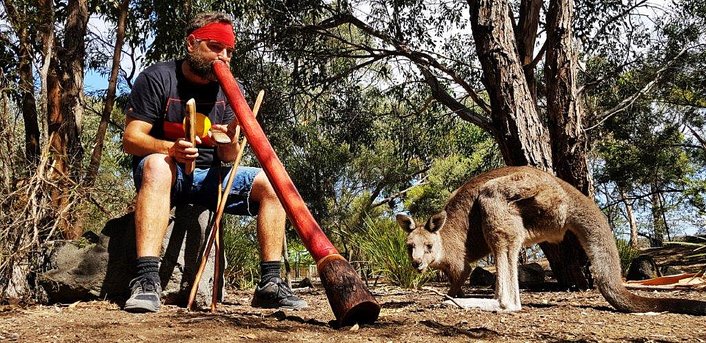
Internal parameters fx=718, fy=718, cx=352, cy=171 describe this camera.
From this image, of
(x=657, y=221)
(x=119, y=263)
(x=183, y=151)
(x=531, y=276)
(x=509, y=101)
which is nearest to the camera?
(x=183, y=151)

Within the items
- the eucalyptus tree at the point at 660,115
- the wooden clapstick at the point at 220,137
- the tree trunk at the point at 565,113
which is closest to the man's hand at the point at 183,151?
the wooden clapstick at the point at 220,137

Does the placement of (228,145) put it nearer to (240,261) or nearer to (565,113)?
(565,113)

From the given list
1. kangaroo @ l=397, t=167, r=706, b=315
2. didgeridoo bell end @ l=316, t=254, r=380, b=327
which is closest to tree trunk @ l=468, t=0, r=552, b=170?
kangaroo @ l=397, t=167, r=706, b=315

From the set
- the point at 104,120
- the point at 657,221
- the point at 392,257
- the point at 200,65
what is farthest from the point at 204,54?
the point at 657,221

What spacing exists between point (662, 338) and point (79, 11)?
22.7 feet

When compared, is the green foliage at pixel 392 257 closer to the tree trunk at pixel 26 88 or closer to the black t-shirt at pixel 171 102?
the black t-shirt at pixel 171 102

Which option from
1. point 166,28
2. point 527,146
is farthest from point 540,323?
→ point 166,28

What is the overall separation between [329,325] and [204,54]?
1994 mm

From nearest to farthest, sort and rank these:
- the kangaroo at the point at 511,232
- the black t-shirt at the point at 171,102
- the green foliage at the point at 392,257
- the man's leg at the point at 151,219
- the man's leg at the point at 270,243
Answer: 1. the man's leg at the point at 151,219
2. the black t-shirt at the point at 171,102
3. the man's leg at the point at 270,243
4. the kangaroo at the point at 511,232
5. the green foliage at the point at 392,257

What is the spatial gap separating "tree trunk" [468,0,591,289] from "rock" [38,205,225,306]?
3.00 meters

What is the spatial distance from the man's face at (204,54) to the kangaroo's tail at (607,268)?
2.91 meters

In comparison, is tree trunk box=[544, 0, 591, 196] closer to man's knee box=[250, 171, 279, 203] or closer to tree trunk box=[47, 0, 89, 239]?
man's knee box=[250, 171, 279, 203]

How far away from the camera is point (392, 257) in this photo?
28.5 feet

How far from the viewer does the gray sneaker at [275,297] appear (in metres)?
4.74
